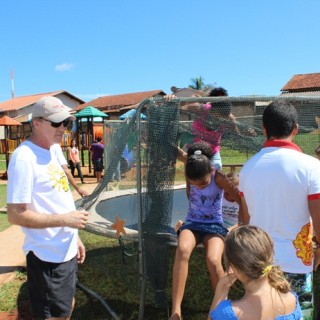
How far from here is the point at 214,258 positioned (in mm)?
2930

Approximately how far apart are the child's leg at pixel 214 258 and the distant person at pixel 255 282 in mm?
1158

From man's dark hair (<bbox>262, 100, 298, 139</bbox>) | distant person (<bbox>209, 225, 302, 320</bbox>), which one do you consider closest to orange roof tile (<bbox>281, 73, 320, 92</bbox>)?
man's dark hair (<bbox>262, 100, 298, 139</bbox>)

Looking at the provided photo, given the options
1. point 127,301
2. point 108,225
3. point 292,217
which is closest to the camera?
point 292,217

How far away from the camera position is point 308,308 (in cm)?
209

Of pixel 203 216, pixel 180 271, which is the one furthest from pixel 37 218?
pixel 203 216

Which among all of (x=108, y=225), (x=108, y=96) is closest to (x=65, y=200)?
(x=108, y=225)

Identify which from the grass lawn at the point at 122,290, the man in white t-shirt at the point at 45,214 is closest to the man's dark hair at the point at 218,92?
the grass lawn at the point at 122,290

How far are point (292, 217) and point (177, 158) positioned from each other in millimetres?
1502

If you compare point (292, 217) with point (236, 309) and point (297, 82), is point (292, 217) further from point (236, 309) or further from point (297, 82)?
point (297, 82)

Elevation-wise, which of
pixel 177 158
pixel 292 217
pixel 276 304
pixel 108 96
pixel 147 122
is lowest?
pixel 276 304

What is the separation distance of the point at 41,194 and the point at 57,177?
0.16m

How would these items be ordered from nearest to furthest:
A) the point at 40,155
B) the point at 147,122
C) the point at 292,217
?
the point at 292,217
the point at 40,155
the point at 147,122

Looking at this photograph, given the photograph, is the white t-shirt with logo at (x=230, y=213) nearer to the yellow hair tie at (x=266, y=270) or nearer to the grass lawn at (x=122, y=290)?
the grass lawn at (x=122, y=290)

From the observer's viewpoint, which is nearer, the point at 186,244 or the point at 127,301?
the point at 186,244
